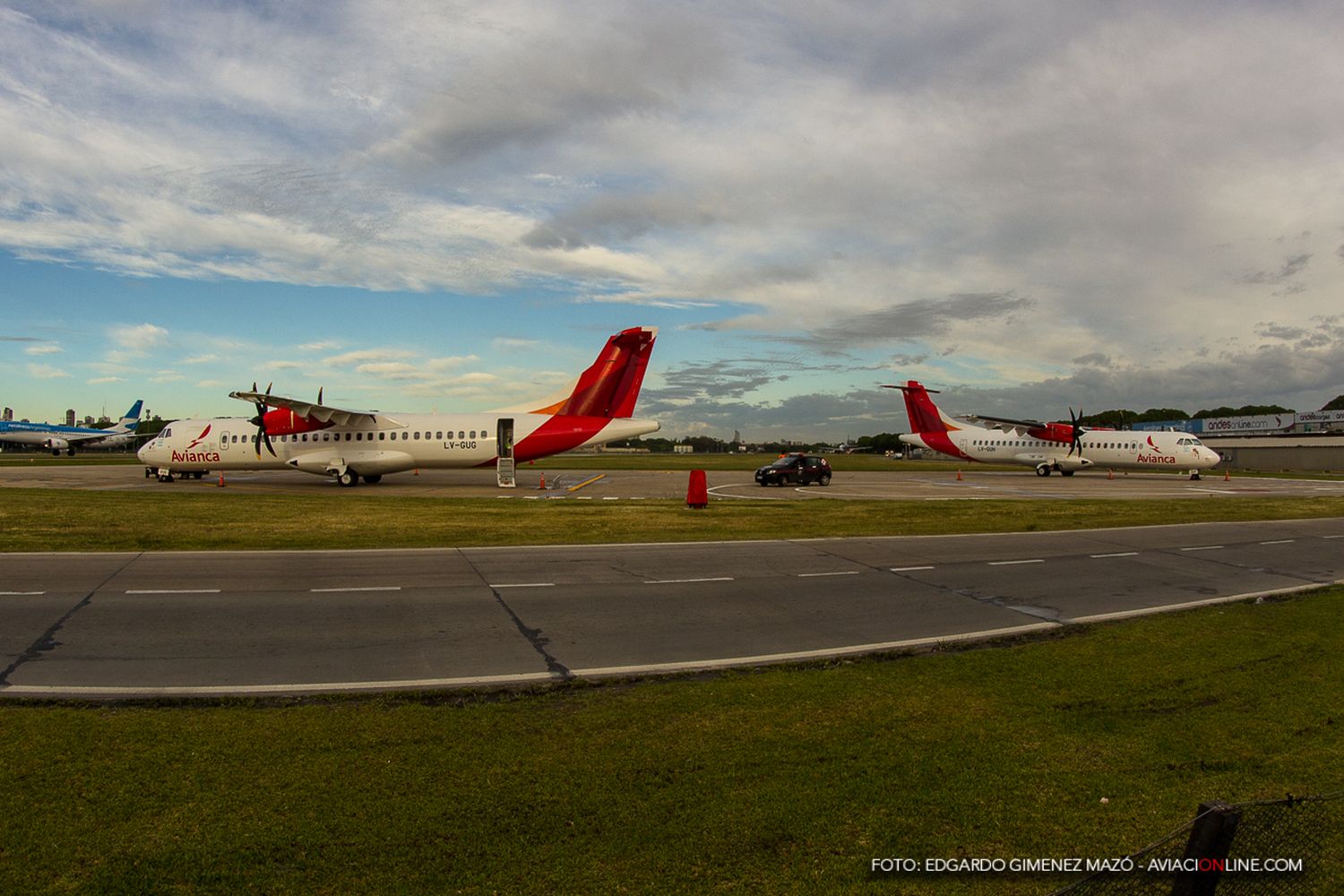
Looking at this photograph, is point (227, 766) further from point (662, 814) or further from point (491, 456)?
point (491, 456)

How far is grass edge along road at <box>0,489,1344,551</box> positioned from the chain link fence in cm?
1361

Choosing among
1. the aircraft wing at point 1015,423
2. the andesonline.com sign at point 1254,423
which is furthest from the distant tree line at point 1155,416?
the aircraft wing at point 1015,423

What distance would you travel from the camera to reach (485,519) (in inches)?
823

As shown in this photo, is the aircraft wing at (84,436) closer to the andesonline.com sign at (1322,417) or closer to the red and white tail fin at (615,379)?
the red and white tail fin at (615,379)

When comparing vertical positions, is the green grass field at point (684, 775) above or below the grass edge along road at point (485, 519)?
below

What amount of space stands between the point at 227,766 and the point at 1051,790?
5.56 m

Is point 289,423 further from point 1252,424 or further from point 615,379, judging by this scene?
point 1252,424

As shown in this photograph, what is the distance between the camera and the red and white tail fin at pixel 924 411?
6084cm

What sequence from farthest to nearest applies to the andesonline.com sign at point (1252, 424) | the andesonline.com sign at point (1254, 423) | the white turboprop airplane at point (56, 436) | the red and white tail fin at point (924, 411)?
the andesonline.com sign at point (1252, 424) → the andesonline.com sign at point (1254, 423) → the white turboprop airplane at point (56, 436) → the red and white tail fin at point (924, 411)

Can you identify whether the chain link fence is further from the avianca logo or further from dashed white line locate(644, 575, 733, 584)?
the avianca logo

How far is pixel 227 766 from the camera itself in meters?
5.24

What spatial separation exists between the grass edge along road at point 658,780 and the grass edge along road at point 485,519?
34.2 feet

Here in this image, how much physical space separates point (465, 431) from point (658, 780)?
33000 mm

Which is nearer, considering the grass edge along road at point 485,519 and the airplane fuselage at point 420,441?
the grass edge along road at point 485,519
